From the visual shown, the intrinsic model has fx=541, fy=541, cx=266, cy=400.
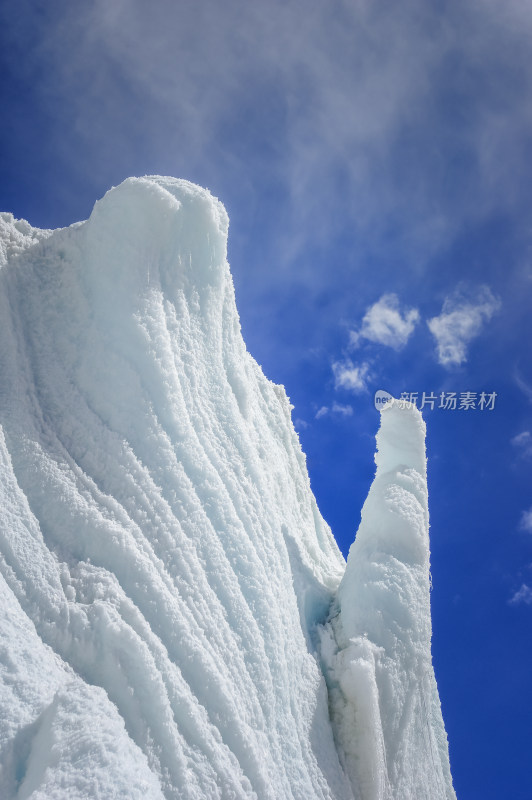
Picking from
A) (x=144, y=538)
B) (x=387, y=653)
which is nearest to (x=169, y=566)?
(x=144, y=538)

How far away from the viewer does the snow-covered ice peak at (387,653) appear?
273cm

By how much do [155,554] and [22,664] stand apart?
72 centimetres

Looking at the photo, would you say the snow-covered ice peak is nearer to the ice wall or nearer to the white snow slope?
the white snow slope

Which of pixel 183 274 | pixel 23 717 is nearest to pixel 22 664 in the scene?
pixel 23 717

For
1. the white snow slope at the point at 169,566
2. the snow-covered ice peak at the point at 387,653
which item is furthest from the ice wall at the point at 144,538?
the snow-covered ice peak at the point at 387,653

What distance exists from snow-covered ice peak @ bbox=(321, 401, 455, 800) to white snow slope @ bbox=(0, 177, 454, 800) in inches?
0.5

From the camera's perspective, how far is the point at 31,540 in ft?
6.42

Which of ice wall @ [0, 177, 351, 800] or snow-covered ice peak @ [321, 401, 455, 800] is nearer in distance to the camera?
ice wall @ [0, 177, 351, 800]

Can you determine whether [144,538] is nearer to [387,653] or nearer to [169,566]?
[169,566]

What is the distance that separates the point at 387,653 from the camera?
2.92 meters

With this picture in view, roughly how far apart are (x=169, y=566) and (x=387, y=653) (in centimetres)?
140

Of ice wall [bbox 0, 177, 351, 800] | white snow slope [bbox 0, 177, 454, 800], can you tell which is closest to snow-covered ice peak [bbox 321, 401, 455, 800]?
white snow slope [bbox 0, 177, 454, 800]

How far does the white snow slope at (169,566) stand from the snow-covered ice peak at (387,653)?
0.01m

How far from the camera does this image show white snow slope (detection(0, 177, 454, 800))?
5.82ft
